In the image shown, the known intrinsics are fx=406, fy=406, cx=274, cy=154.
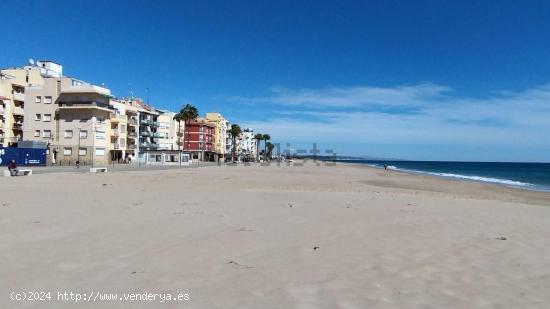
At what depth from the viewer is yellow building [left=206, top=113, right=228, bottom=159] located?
136625 millimetres

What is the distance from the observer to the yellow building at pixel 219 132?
Answer: 448 ft

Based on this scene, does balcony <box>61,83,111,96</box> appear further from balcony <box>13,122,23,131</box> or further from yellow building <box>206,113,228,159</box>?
yellow building <box>206,113,228,159</box>

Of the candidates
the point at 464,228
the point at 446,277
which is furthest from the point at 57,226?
the point at 464,228

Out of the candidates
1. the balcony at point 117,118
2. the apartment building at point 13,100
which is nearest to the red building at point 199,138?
the balcony at point 117,118

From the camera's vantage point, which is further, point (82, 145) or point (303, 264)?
point (82, 145)

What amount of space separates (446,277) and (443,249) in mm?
1859

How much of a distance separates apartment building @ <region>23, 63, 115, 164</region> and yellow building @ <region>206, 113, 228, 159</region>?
6212 centimetres

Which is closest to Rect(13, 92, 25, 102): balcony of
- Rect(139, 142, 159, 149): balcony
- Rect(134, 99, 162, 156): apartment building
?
Rect(134, 99, 162, 156): apartment building

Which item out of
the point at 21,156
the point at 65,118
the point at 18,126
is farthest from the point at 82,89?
the point at 21,156

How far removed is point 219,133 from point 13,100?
72.6 m

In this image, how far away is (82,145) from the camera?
71875mm

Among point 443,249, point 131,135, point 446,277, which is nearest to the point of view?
point 446,277

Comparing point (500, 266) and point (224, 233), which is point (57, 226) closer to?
point (224, 233)

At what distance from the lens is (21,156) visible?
183 feet
